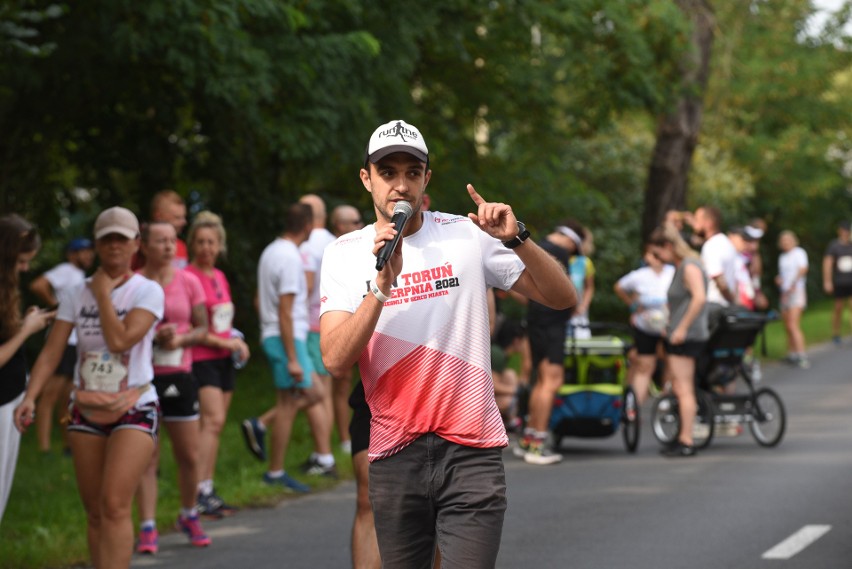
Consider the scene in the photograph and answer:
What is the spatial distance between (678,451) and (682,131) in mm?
10983

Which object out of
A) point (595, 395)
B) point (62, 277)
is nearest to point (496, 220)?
point (595, 395)

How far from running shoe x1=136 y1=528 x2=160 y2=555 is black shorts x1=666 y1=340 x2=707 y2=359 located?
5.65 metres

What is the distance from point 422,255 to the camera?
189 inches

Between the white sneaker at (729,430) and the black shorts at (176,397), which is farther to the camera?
the white sneaker at (729,430)

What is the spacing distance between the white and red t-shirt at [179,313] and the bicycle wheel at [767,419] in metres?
6.10

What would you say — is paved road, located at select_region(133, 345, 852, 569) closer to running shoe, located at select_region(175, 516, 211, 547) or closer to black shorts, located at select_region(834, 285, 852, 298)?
running shoe, located at select_region(175, 516, 211, 547)

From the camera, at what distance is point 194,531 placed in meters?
9.04

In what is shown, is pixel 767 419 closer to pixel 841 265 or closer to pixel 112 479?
pixel 112 479

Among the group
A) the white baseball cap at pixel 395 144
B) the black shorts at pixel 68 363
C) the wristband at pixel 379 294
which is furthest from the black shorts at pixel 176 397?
the black shorts at pixel 68 363

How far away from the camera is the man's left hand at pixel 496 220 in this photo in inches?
179

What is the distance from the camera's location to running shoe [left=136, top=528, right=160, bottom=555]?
8.73m

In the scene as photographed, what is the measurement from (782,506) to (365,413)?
456cm

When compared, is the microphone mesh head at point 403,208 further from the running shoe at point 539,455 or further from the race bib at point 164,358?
the running shoe at point 539,455

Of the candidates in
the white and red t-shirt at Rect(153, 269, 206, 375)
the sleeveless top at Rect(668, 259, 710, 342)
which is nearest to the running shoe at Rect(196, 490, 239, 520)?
the white and red t-shirt at Rect(153, 269, 206, 375)
